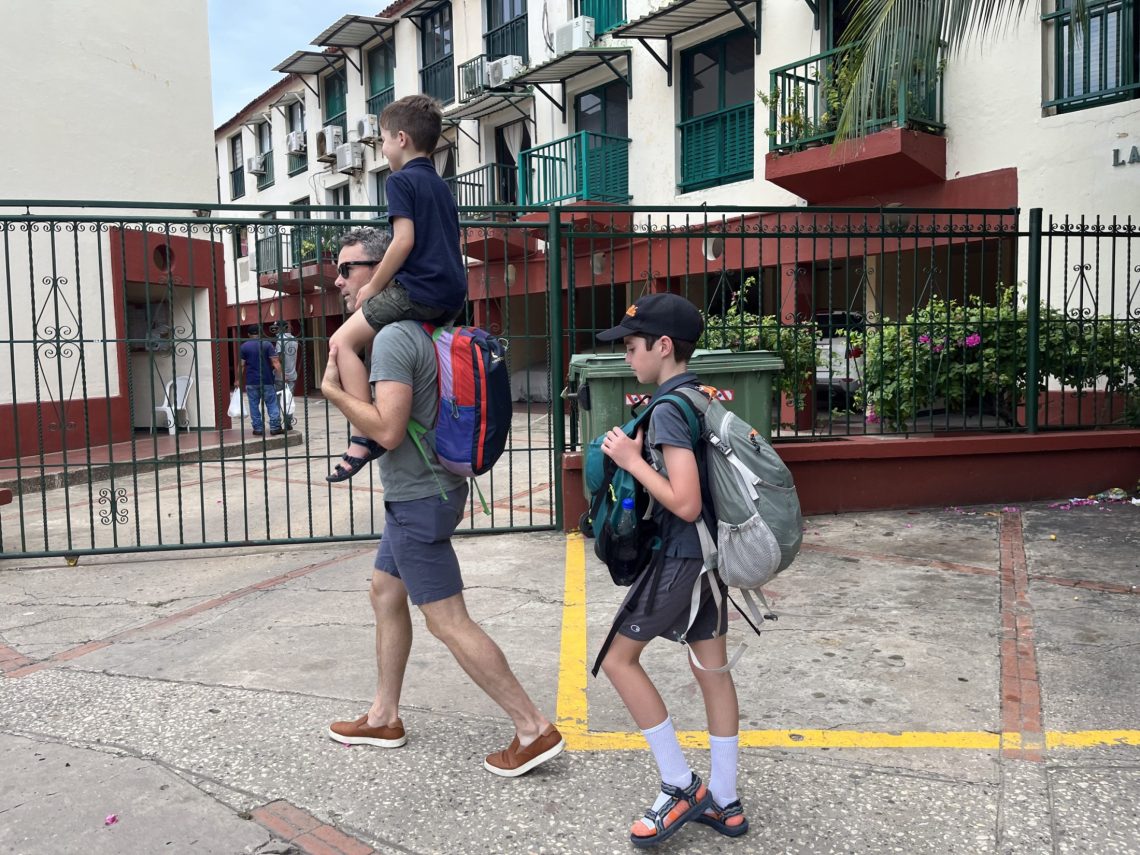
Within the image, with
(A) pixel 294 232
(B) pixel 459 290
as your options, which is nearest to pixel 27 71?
(A) pixel 294 232

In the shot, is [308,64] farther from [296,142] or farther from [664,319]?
[664,319]

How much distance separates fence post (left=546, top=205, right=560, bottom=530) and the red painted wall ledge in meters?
1.60

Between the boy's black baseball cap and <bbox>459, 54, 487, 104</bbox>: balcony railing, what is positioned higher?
<bbox>459, 54, 487, 104</bbox>: balcony railing

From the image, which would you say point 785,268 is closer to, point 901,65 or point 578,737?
point 901,65

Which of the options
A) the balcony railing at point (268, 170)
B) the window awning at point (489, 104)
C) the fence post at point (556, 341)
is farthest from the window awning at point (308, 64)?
the fence post at point (556, 341)

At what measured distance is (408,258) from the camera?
3131 mm

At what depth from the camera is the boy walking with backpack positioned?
257 cm

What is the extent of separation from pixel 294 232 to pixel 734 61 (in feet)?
35.7

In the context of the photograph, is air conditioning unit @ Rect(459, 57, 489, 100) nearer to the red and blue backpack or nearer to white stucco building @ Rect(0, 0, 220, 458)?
white stucco building @ Rect(0, 0, 220, 458)

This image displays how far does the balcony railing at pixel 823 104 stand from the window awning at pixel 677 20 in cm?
149

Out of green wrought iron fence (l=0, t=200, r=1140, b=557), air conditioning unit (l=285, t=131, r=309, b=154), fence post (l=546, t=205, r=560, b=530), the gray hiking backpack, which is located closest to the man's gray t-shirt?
the gray hiking backpack

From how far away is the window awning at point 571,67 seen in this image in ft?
54.4

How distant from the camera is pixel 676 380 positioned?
2.60 m

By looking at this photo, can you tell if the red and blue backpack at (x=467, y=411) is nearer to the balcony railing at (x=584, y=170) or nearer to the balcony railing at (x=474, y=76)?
the balcony railing at (x=584, y=170)
